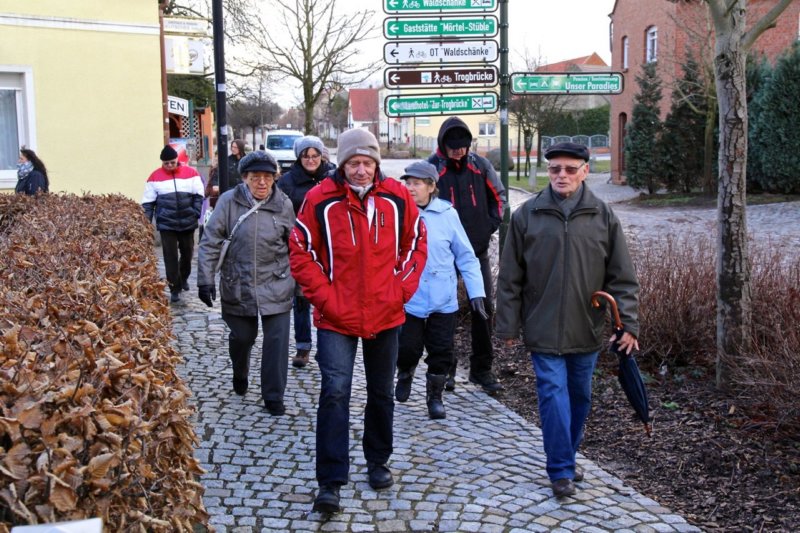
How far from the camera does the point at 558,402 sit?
4668mm

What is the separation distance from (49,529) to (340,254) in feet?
8.58

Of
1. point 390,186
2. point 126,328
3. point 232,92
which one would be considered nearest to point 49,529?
point 126,328

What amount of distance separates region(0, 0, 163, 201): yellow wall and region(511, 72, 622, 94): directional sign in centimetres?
891

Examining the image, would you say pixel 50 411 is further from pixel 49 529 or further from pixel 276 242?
pixel 276 242

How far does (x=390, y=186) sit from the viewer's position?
464 cm

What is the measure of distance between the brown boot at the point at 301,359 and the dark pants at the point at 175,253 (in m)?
3.02

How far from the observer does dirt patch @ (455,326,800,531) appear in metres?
4.39

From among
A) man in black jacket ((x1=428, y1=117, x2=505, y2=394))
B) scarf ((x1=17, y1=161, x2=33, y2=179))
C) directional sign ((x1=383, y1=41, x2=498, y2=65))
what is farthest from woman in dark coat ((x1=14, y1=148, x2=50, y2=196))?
man in black jacket ((x1=428, y1=117, x2=505, y2=394))

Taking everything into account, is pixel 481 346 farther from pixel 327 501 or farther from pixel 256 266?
pixel 327 501

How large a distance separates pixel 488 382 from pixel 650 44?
3205 centimetres

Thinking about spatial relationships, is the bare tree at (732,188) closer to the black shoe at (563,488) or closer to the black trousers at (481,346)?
the black trousers at (481,346)

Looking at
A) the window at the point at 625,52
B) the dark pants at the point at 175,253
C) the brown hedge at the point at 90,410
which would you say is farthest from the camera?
the window at the point at 625,52

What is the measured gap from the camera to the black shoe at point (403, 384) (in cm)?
625

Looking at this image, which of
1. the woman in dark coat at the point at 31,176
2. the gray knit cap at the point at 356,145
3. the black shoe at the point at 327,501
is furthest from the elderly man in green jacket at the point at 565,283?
the woman in dark coat at the point at 31,176
